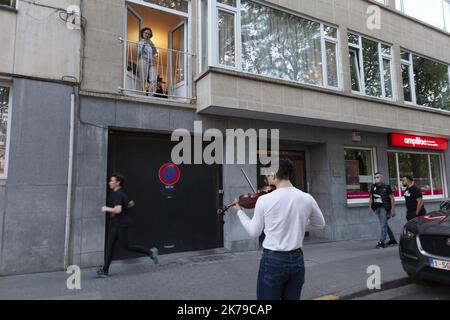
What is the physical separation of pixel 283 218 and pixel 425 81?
40.1 feet

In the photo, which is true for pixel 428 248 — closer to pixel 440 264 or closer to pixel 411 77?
pixel 440 264

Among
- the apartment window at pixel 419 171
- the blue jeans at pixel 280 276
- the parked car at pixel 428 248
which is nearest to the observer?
the blue jeans at pixel 280 276

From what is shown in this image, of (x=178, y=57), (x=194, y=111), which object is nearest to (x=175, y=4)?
(x=178, y=57)

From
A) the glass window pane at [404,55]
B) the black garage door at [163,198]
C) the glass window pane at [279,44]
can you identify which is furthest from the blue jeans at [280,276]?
the glass window pane at [404,55]

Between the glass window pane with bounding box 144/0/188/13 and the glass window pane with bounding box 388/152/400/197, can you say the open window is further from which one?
the glass window pane with bounding box 388/152/400/197

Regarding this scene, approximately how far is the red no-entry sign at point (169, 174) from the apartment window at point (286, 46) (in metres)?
2.90

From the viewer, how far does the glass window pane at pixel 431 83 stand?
1196 cm

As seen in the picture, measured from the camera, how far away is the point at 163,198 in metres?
7.37

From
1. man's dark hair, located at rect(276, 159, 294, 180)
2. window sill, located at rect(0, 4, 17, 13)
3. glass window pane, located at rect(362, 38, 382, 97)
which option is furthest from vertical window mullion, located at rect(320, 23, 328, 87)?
window sill, located at rect(0, 4, 17, 13)

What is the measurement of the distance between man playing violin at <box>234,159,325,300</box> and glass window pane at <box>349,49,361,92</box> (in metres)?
8.18

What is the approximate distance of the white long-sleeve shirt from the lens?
2779 millimetres

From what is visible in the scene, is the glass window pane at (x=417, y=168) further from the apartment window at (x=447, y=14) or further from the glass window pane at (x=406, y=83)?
the apartment window at (x=447, y=14)

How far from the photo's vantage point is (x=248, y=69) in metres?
7.93

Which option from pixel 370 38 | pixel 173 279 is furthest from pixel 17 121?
pixel 370 38
